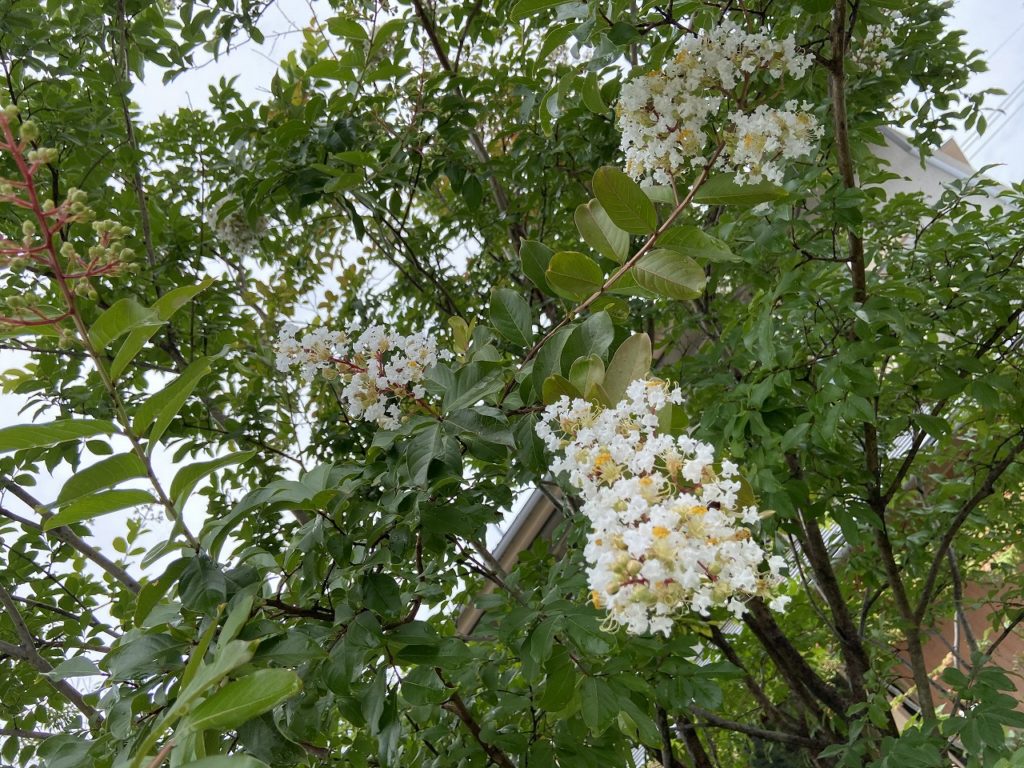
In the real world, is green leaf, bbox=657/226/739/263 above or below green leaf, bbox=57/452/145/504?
below

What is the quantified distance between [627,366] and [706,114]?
0.35 meters

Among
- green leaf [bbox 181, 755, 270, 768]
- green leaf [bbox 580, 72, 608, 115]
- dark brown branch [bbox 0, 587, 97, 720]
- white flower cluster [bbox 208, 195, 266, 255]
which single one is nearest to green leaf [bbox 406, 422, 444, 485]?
green leaf [bbox 181, 755, 270, 768]

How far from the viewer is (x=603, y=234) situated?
836 mm

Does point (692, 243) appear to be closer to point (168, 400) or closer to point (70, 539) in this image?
point (168, 400)

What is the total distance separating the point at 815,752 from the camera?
6.08 ft

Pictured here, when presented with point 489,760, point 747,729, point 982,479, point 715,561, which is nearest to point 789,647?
point 747,729

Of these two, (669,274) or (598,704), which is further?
(598,704)

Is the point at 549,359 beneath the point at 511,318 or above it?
beneath

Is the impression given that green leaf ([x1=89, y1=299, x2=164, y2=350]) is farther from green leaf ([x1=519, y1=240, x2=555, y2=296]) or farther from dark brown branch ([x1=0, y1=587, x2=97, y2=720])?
dark brown branch ([x1=0, y1=587, x2=97, y2=720])

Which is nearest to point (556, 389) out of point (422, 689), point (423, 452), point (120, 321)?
point (423, 452)

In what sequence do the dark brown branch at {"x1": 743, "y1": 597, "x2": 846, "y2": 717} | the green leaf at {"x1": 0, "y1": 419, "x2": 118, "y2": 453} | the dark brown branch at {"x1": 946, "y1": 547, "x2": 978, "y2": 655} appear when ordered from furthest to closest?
1. the dark brown branch at {"x1": 946, "y1": 547, "x2": 978, "y2": 655}
2. the dark brown branch at {"x1": 743, "y1": 597, "x2": 846, "y2": 717}
3. the green leaf at {"x1": 0, "y1": 419, "x2": 118, "y2": 453}

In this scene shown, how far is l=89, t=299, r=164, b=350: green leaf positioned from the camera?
2.24ft

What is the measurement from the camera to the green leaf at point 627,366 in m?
0.73

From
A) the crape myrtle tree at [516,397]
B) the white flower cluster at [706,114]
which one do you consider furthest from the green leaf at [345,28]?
the white flower cluster at [706,114]
